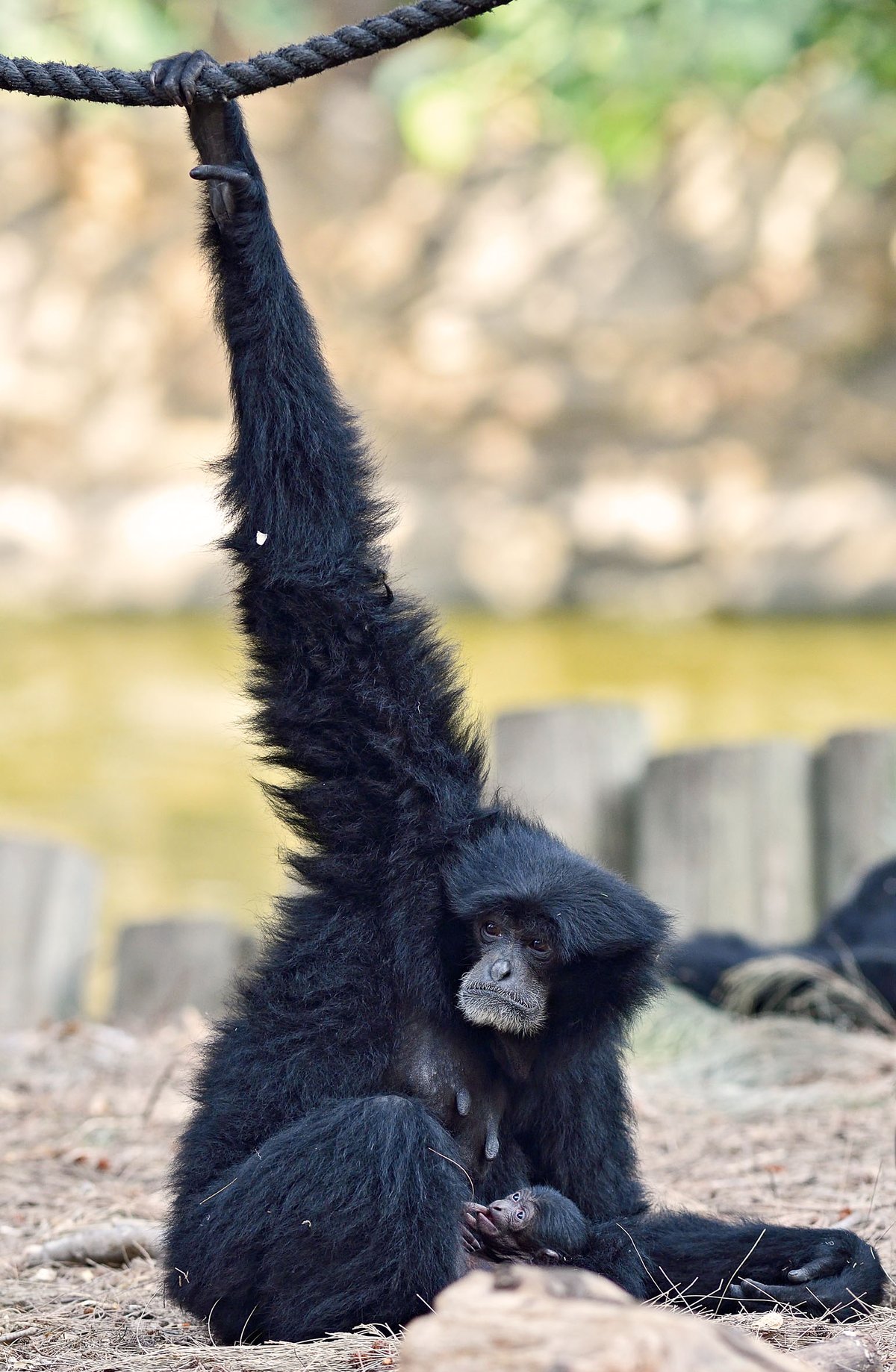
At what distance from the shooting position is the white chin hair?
3.64 m

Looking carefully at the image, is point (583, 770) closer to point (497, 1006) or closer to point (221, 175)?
point (497, 1006)

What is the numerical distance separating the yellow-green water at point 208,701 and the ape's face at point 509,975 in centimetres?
968

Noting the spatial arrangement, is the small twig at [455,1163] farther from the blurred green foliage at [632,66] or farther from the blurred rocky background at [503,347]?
the blurred rocky background at [503,347]

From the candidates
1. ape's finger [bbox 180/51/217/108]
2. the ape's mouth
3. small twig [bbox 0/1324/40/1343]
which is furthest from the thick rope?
small twig [bbox 0/1324/40/1343]

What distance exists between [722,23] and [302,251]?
5769mm

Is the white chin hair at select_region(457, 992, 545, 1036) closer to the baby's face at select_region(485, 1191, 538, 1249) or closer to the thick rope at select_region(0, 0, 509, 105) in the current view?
the baby's face at select_region(485, 1191, 538, 1249)

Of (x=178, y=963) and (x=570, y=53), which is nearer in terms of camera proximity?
(x=178, y=963)

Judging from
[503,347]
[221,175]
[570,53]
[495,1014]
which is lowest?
[495,1014]

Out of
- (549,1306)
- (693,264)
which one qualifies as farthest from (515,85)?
(549,1306)

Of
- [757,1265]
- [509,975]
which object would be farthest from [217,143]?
[757,1265]

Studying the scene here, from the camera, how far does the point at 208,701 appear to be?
13.6 metres

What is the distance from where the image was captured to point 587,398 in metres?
12.8

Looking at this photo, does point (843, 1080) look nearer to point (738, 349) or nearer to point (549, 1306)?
point (549, 1306)

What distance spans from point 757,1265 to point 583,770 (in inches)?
196
